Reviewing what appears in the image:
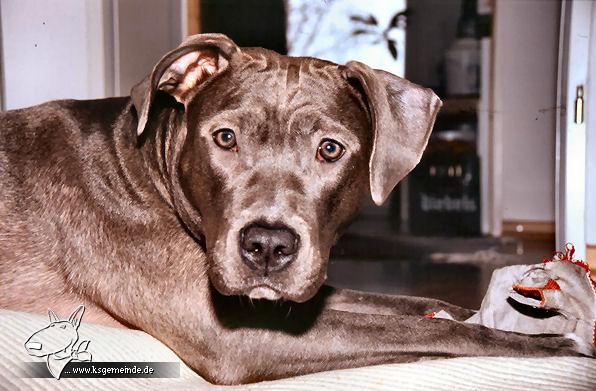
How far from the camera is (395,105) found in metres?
2.41

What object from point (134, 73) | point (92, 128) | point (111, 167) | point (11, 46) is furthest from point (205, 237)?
point (134, 73)

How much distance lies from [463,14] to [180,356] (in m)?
6.36

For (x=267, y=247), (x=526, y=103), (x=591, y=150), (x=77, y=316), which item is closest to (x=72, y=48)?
(x=77, y=316)

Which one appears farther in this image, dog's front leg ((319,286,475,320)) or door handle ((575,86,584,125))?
door handle ((575,86,584,125))

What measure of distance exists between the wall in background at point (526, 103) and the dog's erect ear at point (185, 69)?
5179 mm

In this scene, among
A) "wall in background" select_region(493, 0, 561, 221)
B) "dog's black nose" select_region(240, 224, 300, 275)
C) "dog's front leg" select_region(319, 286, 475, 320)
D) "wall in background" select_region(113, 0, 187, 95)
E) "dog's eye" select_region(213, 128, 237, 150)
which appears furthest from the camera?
"wall in background" select_region(493, 0, 561, 221)

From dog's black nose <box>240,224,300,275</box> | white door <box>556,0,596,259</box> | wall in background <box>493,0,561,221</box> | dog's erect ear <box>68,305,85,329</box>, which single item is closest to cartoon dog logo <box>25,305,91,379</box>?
dog's erect ear <box>68,305,85,329</box>

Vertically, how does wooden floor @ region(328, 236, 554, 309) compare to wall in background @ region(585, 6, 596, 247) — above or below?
below

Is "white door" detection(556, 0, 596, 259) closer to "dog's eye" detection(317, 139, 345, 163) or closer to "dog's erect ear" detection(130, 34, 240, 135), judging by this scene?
"dog's eye" detection(317, 139, 345, 163)

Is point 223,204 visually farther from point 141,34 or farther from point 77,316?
point 141,34

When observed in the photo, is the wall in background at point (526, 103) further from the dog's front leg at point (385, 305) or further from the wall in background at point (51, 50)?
the wall in background at point (51, 50)

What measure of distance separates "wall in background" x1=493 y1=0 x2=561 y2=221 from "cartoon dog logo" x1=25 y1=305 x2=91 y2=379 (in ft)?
18.8

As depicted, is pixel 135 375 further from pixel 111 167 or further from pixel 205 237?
pixel 111 167

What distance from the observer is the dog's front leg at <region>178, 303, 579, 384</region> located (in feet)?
7.32
